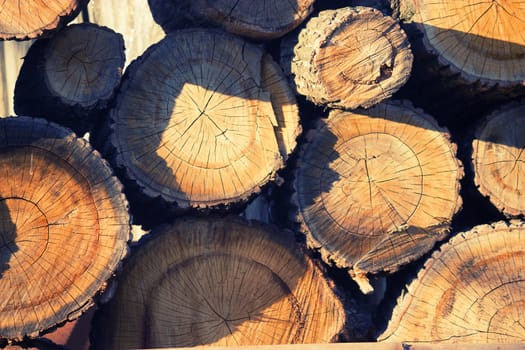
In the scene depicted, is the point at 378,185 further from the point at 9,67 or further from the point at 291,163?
the point at 9,67

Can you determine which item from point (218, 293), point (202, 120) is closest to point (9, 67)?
point (202, 120)

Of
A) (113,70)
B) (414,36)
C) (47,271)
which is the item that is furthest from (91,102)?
(414,36)

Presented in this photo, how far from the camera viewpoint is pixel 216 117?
122 inches

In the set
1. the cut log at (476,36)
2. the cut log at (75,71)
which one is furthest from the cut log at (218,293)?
the cut log at (476,36)

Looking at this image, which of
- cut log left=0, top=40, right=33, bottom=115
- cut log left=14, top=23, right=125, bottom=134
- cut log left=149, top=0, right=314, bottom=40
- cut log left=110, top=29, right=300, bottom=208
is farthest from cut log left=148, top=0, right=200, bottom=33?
cut log left=0, top=40, right=33, bottom=115

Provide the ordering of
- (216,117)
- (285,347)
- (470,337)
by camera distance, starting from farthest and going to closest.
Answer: (216,117)
(470,337)
(285,347)

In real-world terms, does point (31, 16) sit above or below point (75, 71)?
above

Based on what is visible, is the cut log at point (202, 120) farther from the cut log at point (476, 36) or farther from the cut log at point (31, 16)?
the cut log at point (476, 36)

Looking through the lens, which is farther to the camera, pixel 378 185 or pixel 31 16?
pixel 378 185

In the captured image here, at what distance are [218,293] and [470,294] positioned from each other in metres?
1.32

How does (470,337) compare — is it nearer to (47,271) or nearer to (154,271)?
(154,271)

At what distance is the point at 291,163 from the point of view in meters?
3.22

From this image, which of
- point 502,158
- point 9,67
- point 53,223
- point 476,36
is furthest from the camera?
point 9,67

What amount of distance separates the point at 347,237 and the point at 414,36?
1146mm
